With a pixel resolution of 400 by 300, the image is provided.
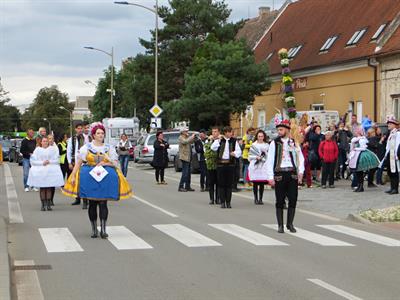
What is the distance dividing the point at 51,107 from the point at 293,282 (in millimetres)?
165438

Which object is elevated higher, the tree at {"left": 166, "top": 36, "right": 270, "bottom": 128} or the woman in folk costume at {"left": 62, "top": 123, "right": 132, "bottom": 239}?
the tree at {"left": 166, "top": 36, "right": 270, "bottom": 128}

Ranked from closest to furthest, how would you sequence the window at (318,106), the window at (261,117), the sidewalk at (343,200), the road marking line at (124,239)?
the road marking line at (124,239), the sidewalk at (343,200), the window at (318,106), the window at (261,117)

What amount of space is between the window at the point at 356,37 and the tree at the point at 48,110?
12887 centimetres

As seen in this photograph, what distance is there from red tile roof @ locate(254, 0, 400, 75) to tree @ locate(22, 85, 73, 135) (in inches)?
4538

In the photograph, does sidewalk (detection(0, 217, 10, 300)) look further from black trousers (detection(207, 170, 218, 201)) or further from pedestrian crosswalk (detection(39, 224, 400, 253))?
black trousers (detection(207, 170, 218, 201))

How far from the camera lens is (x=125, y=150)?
28.3 meters

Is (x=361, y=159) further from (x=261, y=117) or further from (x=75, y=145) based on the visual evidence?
(x=261, y=117)

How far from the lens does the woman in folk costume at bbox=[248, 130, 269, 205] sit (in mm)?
18703

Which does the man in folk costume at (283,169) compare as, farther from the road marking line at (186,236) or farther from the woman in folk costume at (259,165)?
the woman in folk costume at (259,165)

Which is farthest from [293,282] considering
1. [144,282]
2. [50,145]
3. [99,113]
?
[99,113]

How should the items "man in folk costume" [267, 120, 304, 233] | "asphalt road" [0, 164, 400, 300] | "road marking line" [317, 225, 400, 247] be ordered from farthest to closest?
1. "man in folk costume" [267, 120, 304, 233]
2. "road marking line" [317, 225, 400, 247]
3. "asphalt road" [0, 164, 400, 300]

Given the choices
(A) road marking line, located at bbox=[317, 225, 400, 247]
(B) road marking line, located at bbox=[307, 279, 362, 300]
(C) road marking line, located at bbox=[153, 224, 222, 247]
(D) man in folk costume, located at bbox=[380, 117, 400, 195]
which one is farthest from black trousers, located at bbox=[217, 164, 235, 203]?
(B) road marking line, located at bbox=[307, 279, 362, 300]

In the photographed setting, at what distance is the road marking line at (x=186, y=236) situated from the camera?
11.7 meters

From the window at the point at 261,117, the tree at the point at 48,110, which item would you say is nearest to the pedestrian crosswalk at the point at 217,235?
the window at the point at 261,117
